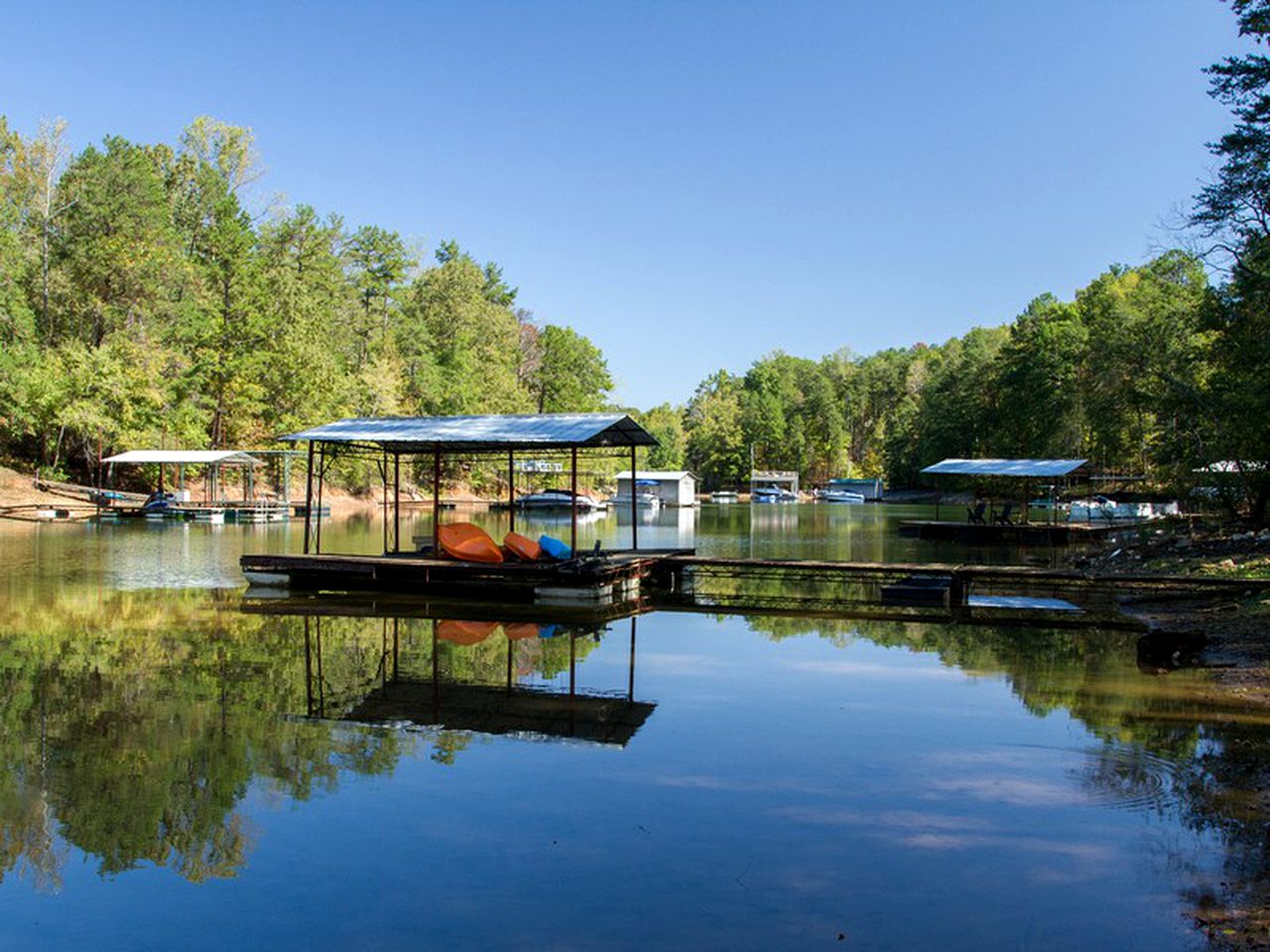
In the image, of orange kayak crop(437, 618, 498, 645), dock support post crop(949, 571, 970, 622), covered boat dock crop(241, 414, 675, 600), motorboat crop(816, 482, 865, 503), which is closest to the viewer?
orange kayak crop(437, 618, 498, 645)

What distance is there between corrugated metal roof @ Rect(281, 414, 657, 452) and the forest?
12.6 m

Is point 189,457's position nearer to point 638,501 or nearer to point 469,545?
point 469,545

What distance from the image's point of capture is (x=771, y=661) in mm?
14828

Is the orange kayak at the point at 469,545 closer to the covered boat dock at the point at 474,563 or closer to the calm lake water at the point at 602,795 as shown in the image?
the covered boat dock at the point at 474,563

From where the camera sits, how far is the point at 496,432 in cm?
2172

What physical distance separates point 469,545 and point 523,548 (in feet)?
3.83

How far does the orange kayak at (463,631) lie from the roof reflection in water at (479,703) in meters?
0.78

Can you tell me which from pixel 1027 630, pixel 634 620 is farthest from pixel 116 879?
pixel 1027 630

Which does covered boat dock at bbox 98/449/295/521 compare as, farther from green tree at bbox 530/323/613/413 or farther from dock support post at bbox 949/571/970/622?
green tree at bbox 530/323/613/413

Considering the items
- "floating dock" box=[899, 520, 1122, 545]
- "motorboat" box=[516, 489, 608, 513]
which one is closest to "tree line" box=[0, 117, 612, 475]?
"motorboat" box=[516, 489, 608, 513]

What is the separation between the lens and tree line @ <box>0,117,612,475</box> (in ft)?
163

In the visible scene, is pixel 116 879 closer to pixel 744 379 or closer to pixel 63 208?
pixel 63 208

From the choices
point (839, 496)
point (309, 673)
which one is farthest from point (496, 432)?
point (839, 496)

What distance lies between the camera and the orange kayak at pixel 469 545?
21.2 metres
